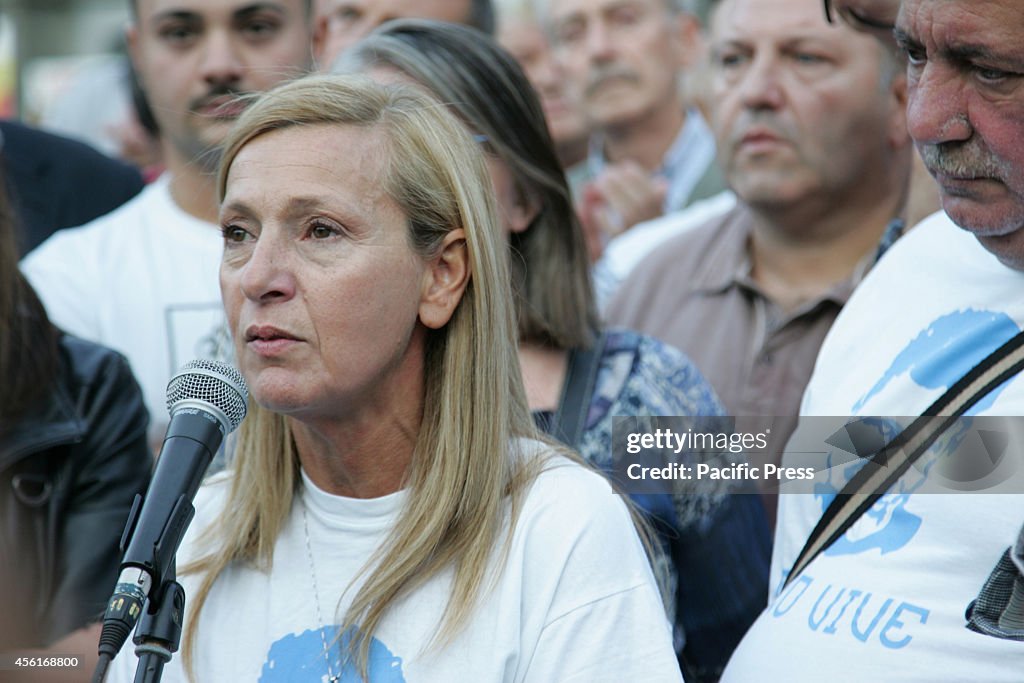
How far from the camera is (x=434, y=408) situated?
251cm

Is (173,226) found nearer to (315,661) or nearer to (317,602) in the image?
(317,602)

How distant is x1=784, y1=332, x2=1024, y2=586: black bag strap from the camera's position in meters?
2.38

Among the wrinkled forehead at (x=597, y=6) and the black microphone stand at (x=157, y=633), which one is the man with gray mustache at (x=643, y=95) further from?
the black microphone stand at (x=157, y=633)

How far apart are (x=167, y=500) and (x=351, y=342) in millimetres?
514

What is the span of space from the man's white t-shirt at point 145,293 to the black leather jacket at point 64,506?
47cm

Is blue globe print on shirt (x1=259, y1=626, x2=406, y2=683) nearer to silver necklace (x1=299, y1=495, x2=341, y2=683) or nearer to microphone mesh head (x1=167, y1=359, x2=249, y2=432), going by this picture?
silver necklace (x1=299, y1=495, x2=341, y2=683)

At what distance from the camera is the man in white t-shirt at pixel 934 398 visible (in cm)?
227

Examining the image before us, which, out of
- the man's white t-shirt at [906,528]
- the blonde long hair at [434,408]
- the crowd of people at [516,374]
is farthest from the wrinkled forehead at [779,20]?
the blonde long hair at [434,408]

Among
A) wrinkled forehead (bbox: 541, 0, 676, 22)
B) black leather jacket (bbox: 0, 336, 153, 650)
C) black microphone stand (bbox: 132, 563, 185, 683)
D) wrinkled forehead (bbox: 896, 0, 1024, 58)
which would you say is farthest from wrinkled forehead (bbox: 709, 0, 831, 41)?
black microphone stand (bbox: 132, 563, 185, 683)

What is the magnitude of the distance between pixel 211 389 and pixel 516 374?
26.8 inches

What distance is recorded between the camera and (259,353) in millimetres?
2312

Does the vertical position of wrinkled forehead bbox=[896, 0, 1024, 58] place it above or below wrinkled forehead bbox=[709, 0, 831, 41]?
below

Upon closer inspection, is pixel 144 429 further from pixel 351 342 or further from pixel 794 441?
pixel 794 441

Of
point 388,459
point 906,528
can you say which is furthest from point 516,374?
point 906,528
